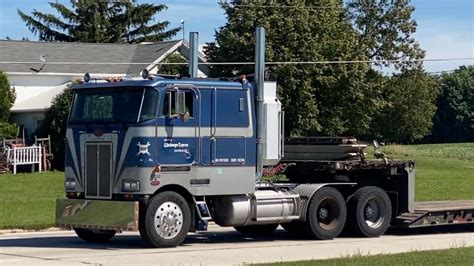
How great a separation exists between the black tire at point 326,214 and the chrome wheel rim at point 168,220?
9.88ft

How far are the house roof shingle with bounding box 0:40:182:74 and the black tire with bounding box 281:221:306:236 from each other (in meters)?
34.4

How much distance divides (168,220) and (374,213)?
493 centimetres

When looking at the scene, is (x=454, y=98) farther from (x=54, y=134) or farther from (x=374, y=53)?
(x=54, y=134)

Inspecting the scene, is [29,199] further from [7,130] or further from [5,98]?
[5,98]

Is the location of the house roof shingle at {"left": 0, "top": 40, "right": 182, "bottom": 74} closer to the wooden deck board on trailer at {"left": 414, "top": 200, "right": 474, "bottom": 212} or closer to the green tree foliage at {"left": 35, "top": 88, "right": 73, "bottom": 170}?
the green tree foliage at {"left": 35, "top": 88, "right": 73, "bottom": 170}

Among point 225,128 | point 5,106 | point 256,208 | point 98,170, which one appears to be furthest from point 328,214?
point 5,106

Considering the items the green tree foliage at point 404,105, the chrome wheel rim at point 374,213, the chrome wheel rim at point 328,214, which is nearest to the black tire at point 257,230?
the chrome wheel rim at point 328,214

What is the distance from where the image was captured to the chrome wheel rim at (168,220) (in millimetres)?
15656

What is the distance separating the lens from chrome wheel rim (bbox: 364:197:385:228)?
60.8 ft

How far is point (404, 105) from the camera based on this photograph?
70.2 m

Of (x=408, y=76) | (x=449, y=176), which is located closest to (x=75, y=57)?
(x=449, y=176)

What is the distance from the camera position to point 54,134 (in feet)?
140

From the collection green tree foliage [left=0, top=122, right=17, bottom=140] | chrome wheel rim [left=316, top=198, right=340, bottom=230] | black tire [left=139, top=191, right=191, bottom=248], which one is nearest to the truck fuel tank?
chrome wheel rim [left=316, top=198, right=340, bottom=230]

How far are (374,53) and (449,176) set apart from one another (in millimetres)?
28715
